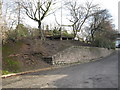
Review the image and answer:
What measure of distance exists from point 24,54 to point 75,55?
258 inches

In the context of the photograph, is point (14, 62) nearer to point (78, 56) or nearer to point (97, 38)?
point (78, 56)

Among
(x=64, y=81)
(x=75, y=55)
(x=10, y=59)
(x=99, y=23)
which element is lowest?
(x=64, y=81)

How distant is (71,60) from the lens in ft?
Answer: 56.4

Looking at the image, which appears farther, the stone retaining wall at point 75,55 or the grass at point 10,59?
the stone retaining wall at point 75,55

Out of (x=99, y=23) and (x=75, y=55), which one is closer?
(x=75, y=55)

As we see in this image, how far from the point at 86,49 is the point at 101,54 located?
515cm

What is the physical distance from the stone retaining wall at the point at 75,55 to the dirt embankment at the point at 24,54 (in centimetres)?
84

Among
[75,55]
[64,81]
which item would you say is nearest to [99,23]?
[75,55]

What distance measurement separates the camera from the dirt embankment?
37.0 feet

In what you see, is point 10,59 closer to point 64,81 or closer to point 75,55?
point 64,81

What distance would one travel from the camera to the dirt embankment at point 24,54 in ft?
37.0

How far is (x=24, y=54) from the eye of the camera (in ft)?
44.6

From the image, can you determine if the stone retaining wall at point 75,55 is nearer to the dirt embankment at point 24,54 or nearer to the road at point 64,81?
the dirt embankment at point 24,54

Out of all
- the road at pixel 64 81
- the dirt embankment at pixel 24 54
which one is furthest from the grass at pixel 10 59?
the road at pixel 64 81
